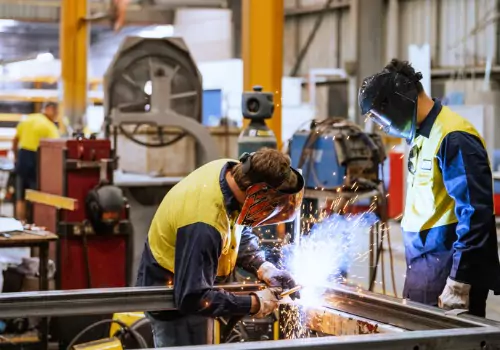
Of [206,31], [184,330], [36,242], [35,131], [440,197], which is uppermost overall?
[206,31]

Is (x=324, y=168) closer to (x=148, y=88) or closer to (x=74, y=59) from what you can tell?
(x=148, y=88)

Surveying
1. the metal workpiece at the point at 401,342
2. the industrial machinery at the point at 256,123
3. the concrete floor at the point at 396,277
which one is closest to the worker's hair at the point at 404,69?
the metal workpiece at the point at 401,342

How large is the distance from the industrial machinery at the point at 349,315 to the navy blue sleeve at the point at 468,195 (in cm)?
35

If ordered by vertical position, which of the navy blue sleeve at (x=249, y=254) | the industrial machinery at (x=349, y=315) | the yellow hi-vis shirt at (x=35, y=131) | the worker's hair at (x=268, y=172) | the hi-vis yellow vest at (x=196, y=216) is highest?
the yellow hi-vis shirt at (x=35, y=131)

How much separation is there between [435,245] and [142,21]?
51.6ft

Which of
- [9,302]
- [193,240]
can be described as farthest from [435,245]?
[9,302]

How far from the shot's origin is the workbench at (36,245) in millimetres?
5426

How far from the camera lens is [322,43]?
64.3 ft

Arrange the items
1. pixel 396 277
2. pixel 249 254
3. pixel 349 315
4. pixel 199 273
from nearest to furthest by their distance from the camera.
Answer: pixel 199 273, pixel 349 315, pixel 249 254, pixel 396 277

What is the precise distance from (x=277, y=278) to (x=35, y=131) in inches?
308

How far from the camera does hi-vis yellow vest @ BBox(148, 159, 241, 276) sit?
10.3 ft

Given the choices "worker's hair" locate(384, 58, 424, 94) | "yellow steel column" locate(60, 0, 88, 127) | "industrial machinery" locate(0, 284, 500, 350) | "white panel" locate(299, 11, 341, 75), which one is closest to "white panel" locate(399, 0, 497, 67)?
"white panel" locate(299, 11, 341, 75)

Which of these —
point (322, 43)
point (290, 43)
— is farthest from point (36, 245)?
point (290, 43)

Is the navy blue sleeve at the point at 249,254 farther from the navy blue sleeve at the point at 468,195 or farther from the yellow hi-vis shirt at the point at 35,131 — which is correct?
the yellow hi-vis shirt at the point at 35,131
